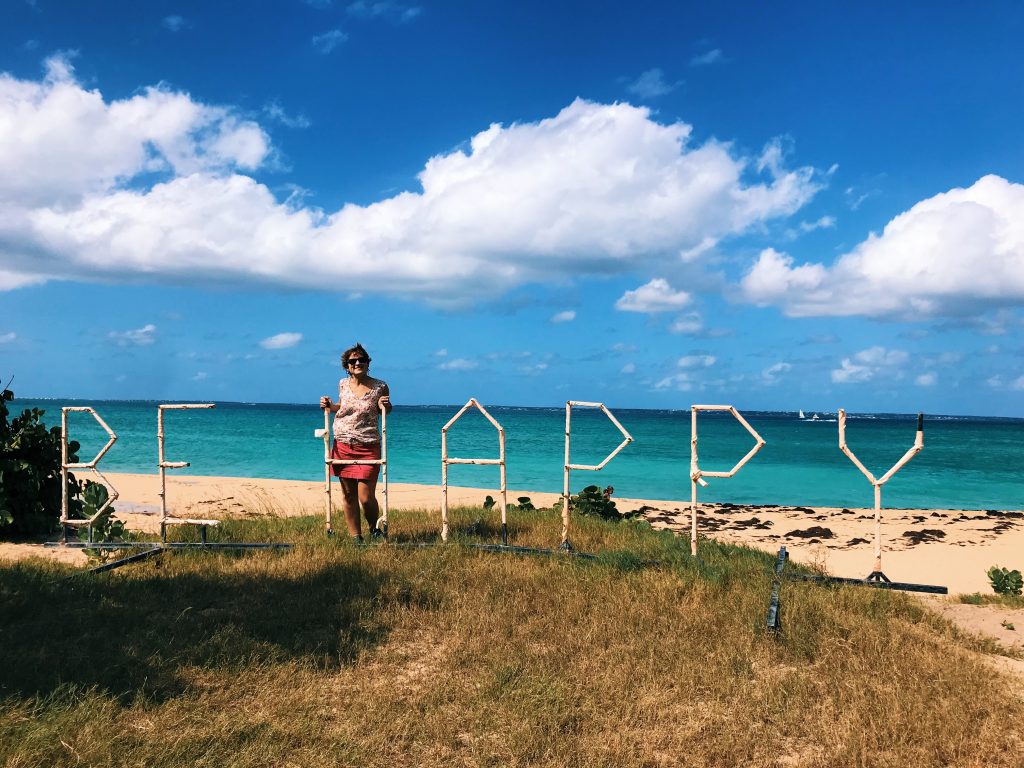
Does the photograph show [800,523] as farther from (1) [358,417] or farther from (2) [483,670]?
(2) [483,670]

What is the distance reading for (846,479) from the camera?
37.1 meters

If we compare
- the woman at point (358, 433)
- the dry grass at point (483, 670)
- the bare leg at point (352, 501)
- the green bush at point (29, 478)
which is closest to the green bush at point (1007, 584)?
the dry grass at point (483, 670)

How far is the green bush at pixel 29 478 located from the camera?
11.7 meters

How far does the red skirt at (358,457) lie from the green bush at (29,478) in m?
4.92

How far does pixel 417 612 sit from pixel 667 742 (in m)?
3.21

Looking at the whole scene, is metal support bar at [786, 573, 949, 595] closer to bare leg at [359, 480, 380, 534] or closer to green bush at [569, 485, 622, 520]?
bare leg at [359, 480, 380, 534]

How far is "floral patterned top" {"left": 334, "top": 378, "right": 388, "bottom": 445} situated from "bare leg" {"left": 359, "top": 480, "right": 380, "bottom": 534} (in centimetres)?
59

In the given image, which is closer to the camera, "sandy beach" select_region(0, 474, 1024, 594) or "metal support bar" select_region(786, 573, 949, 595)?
"metal support bar" select_region(786, 573, 949, 595)

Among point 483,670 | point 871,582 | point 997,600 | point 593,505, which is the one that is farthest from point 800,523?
point 483,670

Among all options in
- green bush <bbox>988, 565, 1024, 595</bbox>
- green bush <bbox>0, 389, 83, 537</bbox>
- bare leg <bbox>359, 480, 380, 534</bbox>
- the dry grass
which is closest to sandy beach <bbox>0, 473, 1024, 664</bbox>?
green bush <bbox>0, 389, 83, 537</bbox>

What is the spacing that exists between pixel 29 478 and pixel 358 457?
5965mm

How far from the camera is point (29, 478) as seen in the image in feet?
38.7

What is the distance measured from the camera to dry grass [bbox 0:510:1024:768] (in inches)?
188

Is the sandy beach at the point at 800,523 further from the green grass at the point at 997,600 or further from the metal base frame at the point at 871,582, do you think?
the metal base frame at the point at 871,582
